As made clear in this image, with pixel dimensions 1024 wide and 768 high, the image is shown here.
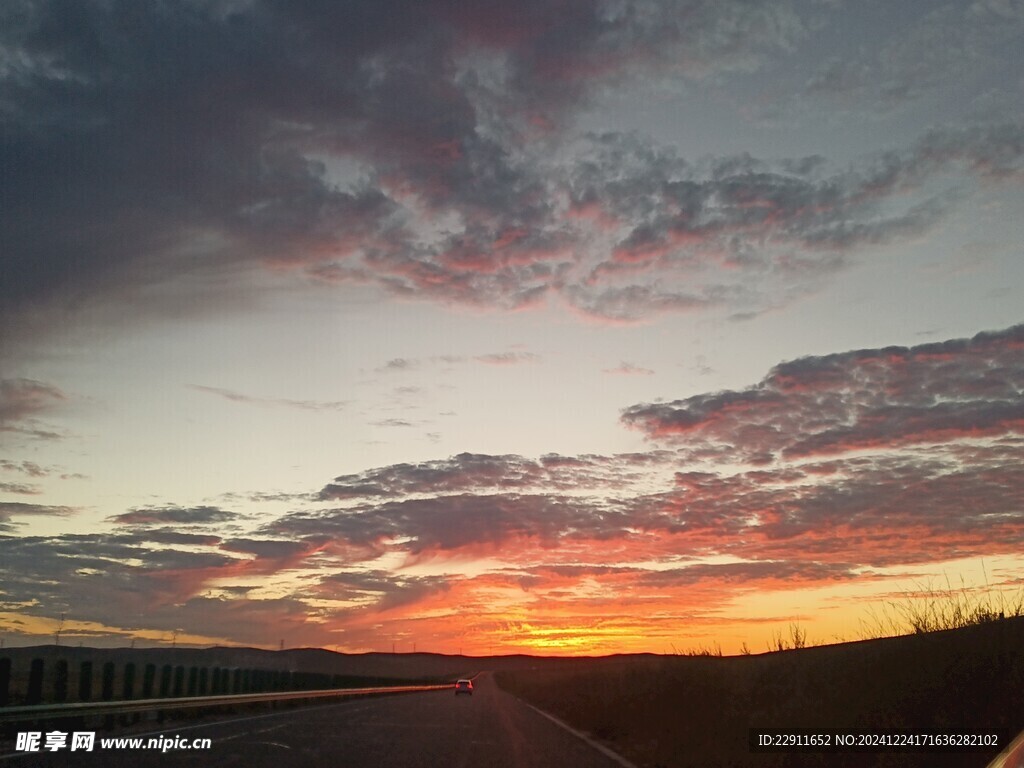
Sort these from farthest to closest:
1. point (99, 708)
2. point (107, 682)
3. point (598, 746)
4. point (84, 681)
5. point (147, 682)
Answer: point (147, 682)
point (107, 682)
point (84, 681)
point (598, 746)
point (99, 708)

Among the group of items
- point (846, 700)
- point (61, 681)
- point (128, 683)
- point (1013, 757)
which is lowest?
point (1013, 757)

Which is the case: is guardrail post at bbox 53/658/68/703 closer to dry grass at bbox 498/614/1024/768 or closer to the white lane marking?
the white lane marking

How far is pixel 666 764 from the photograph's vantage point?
2006 cm

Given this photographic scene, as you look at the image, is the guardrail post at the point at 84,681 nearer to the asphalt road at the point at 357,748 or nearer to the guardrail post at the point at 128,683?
the guardrail post at the point at 128,683

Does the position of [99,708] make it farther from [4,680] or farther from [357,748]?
[357,748]

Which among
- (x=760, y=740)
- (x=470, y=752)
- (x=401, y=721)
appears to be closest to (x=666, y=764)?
(x=760, y=740)

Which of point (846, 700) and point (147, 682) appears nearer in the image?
point (846, 700)

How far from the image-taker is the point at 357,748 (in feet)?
67.4

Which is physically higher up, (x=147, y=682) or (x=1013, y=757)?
(x=147, y=682)

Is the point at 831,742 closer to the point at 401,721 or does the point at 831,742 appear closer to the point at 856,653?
the point at 856,653

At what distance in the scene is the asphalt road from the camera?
661 inches

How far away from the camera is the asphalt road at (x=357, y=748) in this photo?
55.1 feet

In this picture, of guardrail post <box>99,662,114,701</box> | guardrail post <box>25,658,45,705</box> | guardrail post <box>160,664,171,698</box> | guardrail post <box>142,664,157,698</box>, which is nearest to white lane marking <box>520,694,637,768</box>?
guardrail post <box>142,664,157,698</box>

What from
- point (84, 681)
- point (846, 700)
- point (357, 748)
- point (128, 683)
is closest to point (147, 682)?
point (128, 683)
